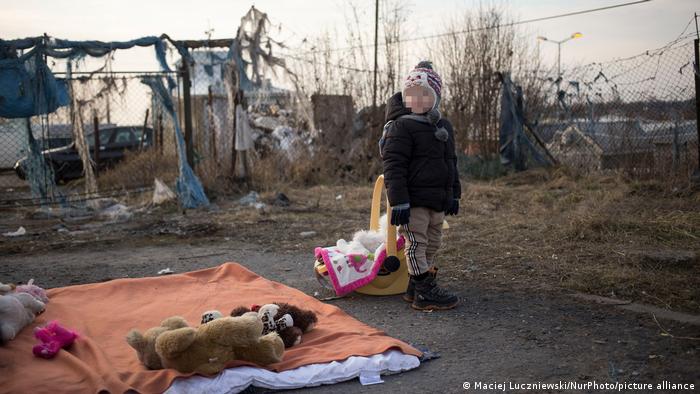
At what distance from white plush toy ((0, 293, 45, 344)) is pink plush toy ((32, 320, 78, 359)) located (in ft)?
0.47

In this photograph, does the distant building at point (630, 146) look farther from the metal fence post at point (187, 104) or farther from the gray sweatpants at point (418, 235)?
the metal fence post at point (187, 104)

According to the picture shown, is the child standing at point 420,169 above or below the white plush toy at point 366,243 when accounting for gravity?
above

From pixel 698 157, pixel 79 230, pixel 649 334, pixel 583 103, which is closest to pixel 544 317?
pixel 649 334

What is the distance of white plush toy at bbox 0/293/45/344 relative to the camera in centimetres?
376

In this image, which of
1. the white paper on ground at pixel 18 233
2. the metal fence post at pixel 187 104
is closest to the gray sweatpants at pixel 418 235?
the white paper on ground at pixel 18 233

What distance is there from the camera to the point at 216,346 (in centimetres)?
342

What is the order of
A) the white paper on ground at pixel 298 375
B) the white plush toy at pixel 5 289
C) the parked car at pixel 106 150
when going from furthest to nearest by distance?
the parked car at pixel 106 150 → the white plush toy at pixel 5 289 → the white paper on ground at pixel 298 375

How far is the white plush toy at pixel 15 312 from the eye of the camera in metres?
3.76

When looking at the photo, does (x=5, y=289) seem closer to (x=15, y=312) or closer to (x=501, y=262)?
(x=15, y=312)

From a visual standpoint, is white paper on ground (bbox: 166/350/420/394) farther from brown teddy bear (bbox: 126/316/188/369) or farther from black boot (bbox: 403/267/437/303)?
black boot (bbox: 403/267/437/303)

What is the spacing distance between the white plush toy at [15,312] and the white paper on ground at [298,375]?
4.09ft

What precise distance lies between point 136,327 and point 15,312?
30.1 inches

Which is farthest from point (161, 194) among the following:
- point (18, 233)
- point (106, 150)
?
point (106, 150)

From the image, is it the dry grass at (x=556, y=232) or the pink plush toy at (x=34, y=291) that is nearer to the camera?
the pink plush toy at (x=34, y=291)
